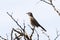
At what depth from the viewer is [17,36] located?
2.78 metres

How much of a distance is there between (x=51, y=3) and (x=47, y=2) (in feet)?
0.52

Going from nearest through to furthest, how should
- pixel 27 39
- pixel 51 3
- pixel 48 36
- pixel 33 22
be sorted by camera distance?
1. pixel 27 39
2. pixel 51 3
3. pixel 48 36
4. pixel 33 22

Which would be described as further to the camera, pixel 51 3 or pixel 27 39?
pixel 51 3

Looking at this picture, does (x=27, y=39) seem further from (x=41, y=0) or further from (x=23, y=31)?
(x=41, y=0)

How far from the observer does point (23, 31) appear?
269 centimetres

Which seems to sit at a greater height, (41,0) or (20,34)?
(41,0)

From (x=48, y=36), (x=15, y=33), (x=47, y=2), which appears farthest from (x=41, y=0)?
(x=48, y=36)

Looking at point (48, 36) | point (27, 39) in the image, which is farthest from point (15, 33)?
point (48, 36)

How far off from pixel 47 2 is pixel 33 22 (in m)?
4.30

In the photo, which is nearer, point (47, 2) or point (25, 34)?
point (25, 34)

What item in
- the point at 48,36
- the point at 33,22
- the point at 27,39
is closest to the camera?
the point at 27,39

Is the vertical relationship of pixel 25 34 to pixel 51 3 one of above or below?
below

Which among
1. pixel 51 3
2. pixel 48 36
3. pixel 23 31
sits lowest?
pixel 48 36

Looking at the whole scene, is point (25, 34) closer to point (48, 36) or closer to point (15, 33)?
point (15, 33)
